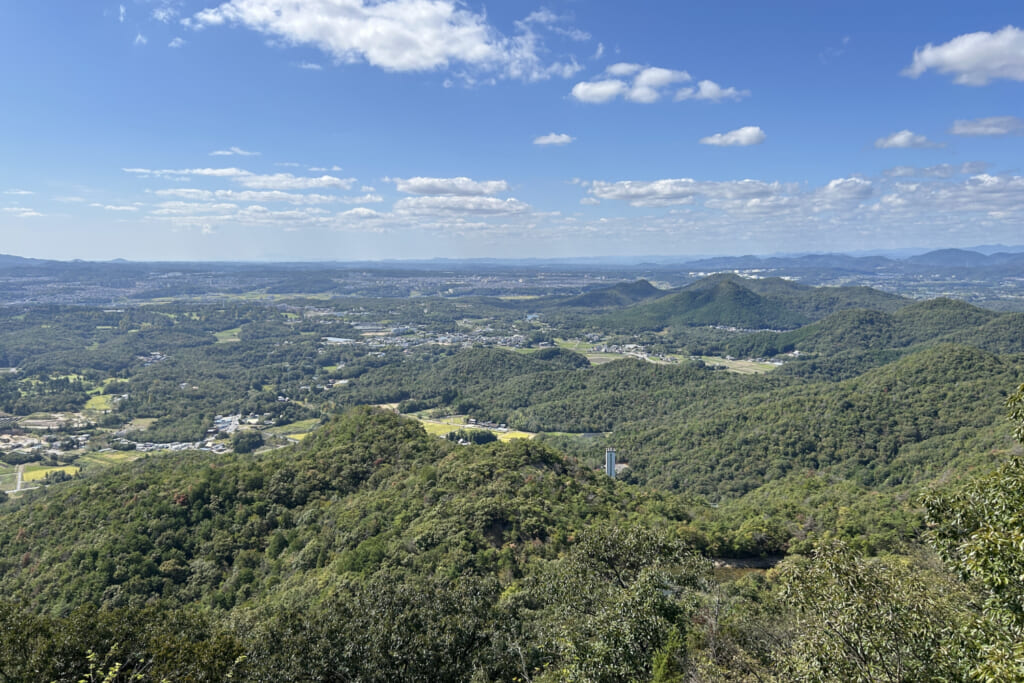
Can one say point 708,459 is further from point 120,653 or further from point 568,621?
point 120,653

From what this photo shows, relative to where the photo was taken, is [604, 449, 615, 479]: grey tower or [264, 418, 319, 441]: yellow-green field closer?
[604, 449, 615, 479]: grey tower

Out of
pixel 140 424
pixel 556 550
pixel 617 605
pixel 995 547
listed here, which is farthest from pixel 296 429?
pixel 995 547

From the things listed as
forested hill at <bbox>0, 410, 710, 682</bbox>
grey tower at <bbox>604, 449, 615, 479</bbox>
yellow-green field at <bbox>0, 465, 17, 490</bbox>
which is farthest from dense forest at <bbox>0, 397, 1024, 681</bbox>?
yellow-green field at <bbox>0, 465, 17, 490</bbox>

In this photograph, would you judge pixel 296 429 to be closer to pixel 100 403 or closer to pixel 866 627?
pixel 100 403

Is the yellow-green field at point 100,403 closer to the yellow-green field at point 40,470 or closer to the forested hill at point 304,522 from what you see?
the yellow-green field at point 40,470

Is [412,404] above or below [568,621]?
below

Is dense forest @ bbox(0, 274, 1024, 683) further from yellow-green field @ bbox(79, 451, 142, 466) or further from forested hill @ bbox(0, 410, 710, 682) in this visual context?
yellow-green field @ bbox(79, 451, 142, 466)

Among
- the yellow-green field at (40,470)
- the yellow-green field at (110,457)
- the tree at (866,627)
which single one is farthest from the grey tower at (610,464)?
the yellow-green field at (40,470)

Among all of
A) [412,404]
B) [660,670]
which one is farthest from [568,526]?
[412,404]
